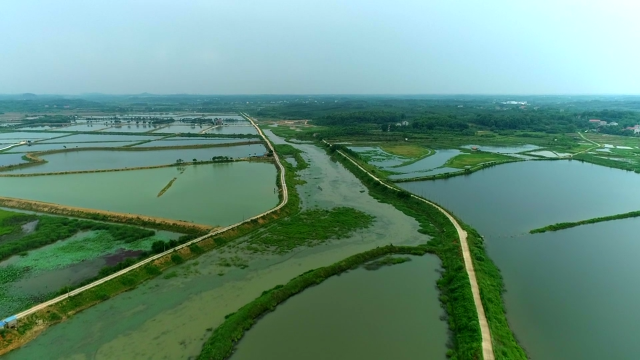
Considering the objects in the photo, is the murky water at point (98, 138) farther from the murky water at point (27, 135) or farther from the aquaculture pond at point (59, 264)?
the aquaculture pond at point (59, 264)

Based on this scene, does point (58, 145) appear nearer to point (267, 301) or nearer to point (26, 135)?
point (26, 135)

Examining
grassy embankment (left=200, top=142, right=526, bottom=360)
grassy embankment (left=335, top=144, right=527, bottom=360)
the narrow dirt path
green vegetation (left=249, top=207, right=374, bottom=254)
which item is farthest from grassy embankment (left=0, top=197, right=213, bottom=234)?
the narrow dirt path

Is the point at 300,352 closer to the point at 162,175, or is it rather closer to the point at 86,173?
the point at 162,175

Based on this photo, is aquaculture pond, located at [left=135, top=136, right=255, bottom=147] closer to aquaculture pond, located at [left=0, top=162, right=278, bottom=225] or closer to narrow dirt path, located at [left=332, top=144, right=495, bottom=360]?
aquaculture pond, located at [left=0, top=162, right=278, bottom=225]

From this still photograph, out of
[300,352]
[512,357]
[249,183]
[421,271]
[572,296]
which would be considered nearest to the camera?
[512,357]

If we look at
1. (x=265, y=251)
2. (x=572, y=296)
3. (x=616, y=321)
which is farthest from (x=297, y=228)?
(x=616, y=321)

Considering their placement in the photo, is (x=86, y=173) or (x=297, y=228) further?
(x=86, y=173)
